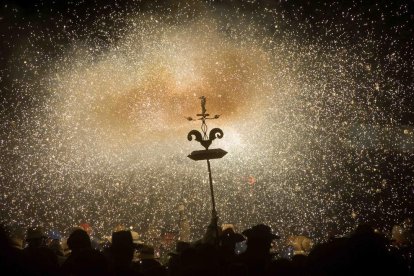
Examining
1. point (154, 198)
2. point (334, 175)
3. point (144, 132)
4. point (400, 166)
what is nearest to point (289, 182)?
point (334, 175)

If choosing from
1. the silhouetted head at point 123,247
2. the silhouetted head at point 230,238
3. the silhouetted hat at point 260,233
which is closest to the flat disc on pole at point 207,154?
the silhouetted head at point 230,238

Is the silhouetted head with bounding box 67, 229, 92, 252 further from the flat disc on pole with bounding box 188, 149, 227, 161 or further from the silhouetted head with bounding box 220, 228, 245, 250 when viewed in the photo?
the flat disc on pole with bounding box 188, 149, 227, 161

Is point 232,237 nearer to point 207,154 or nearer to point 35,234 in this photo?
point 207,154

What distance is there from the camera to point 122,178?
71.6 feet

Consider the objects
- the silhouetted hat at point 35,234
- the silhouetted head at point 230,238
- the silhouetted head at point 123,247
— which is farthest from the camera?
the silhouetted hat at point 35,234

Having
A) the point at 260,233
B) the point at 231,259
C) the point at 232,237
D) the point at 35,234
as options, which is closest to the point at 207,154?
the point at 232,237

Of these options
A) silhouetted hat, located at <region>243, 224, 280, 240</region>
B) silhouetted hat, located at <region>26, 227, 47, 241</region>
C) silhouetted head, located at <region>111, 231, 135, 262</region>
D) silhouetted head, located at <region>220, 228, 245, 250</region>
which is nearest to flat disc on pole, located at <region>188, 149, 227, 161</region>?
silhouetted head, located at <region>220, 228, 245, 250</region>

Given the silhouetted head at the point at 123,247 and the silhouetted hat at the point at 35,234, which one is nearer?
the silhouetted head at the point at 123,247

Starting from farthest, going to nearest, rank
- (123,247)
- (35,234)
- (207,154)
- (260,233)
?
(35,234) → (207,154) → (260,233) → (123,247)

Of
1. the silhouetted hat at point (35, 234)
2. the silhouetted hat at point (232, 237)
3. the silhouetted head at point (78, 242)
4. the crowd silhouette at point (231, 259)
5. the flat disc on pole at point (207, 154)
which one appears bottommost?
the crowd silhouette at point (231, 259)

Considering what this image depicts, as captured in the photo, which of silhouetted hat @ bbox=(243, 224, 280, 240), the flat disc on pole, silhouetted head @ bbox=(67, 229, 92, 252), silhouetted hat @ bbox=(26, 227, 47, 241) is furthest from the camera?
silhouetted hat @ bbox=(26, 227, 47, 241)

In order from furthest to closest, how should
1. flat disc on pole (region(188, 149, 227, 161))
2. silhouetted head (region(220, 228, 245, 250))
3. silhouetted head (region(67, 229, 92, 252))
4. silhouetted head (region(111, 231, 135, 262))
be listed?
flat disc on pole (region(188, 149, 227, 161)) → silhouetted head (region(220, 228, 245, 250)) → silhouetted head (region(67, 229, 92, 252)) → silhouetted head (region(111, 231, 135, 262))

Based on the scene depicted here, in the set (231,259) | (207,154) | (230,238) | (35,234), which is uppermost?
(207,154)

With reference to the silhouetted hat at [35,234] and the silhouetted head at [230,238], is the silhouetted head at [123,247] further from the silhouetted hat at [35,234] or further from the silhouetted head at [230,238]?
the silhouetted hat at [35,234]
